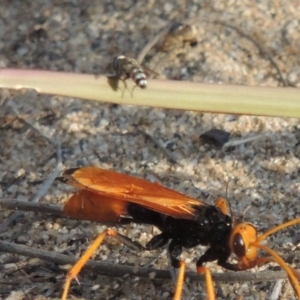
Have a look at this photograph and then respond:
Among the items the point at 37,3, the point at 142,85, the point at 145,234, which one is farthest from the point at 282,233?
the point at 37,3

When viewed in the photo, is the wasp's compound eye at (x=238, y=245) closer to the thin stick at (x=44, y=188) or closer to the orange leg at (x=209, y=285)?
the orange leg at (x=209, y=285)

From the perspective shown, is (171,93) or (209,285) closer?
(171,93)

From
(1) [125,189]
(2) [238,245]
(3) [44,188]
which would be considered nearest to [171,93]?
(1) [125,189]

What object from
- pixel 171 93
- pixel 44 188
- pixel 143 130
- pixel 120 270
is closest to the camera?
pixel 171 93

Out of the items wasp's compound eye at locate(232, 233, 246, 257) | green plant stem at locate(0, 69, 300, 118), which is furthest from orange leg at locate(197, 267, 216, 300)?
green plant stem at locate(0, 69, 300, 118)

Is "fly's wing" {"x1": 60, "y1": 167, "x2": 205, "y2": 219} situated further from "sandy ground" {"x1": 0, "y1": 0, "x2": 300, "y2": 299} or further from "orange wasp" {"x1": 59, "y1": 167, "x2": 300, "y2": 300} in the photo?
"sandy ground" {"x1": 0, "y1": 0, "x2": 300, "y2": 299}

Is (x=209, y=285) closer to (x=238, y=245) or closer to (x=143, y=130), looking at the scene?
(x=238, y=245)
